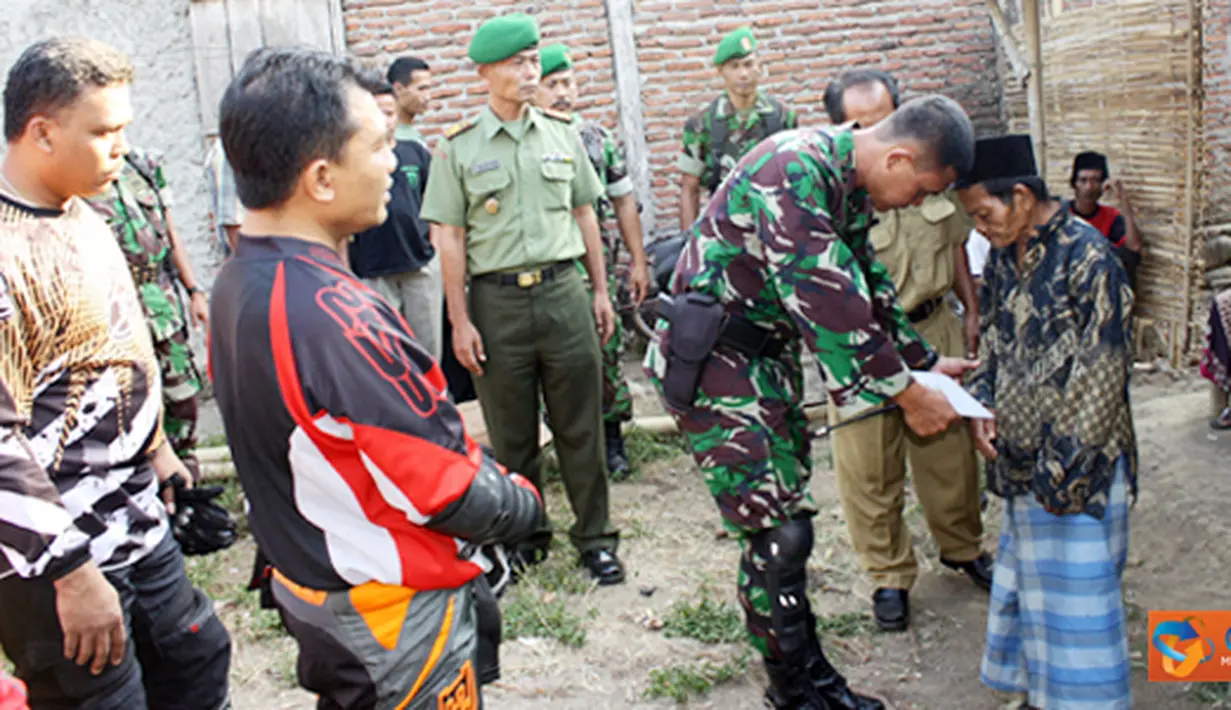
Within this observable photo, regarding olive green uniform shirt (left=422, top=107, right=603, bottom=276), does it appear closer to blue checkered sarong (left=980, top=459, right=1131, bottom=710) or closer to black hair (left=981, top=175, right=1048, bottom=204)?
black hair (left=981, top=175, right=1048, bottom=204)

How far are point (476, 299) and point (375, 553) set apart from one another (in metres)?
2.81

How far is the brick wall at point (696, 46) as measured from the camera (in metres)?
8.14

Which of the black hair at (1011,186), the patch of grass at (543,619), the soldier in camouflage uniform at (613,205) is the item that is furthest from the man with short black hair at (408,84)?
the black hair at (1011,186)

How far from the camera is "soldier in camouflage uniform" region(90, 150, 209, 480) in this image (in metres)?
4.73

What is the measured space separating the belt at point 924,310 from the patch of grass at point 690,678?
1.47m

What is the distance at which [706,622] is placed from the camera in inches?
165

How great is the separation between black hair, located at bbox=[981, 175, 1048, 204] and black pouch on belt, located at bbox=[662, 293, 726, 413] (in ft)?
2.74

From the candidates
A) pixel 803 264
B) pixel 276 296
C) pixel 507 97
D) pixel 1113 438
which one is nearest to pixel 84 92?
pixel 276 296

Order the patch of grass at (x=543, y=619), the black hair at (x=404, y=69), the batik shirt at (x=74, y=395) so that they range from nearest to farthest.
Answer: the batik shirt at (x=74, y=395)
the patch of grass at (x=543, y=619)
the black hair at (x=404, y=69)

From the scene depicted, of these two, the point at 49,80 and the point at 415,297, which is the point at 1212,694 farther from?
the point at 415,297

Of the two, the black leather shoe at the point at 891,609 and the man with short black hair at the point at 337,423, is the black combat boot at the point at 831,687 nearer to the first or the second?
the black leather shoe at the point at 891,609

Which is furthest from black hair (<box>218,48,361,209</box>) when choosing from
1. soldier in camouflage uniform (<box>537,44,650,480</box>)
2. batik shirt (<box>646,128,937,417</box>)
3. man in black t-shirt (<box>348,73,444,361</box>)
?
soldier in camouflage uniform (<box>537,44,650,480</box>)

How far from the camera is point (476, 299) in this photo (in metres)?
4.74

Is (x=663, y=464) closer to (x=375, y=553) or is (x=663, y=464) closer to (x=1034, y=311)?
(x=1034, y=311)
